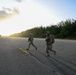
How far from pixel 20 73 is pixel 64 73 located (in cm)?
169

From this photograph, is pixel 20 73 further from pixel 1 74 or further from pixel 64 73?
pixel 64 73

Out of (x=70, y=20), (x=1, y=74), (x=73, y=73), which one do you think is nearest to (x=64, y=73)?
(x=73, y=73)

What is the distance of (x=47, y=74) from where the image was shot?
32.5 ft

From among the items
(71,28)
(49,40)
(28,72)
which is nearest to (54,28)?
(71,28)

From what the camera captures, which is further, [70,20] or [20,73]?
[70,20]

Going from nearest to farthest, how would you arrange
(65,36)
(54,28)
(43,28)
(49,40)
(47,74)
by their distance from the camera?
(47,74), (49,40), (65,36), (54,28), (43,28)

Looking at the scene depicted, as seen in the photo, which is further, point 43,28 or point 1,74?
point 43,28

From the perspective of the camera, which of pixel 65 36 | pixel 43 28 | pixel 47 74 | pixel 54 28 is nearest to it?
pixel 47 74

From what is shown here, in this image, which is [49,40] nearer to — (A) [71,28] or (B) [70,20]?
(A) [71,28]

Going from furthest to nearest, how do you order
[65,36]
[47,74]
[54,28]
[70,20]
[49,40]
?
[54,28] < [70,20] < [65,36] < [49,40] < [47,74]

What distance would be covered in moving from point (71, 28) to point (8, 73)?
75727 mm

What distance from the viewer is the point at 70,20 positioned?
9362 centimetres

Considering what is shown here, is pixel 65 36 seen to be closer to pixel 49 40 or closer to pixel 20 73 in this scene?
pixel 49 40

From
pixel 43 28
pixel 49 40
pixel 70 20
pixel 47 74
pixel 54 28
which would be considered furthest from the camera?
pixel 43 28
